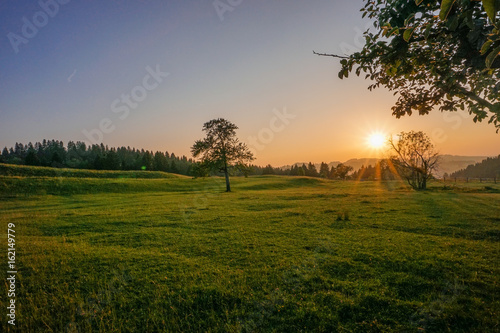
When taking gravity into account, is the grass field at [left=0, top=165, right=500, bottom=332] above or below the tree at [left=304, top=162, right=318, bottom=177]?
below

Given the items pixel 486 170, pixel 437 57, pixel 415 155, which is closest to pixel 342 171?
pixel 415 155

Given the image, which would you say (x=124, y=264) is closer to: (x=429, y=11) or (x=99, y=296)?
(x=99, y=296)

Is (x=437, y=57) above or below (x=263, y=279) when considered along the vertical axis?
above

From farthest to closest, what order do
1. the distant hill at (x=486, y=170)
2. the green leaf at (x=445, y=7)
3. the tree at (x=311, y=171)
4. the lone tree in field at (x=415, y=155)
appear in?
the tree at (x=311, y=171) < the distant hill at (x=486, y=170) < the lone tree in field at (x=415, y=155) < the green leaf at (x=445, y=7)

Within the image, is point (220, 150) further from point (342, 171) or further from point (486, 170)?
point (486, 170)

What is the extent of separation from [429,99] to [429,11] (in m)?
2.31

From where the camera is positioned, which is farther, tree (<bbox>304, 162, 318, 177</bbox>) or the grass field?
tree (<bbox>304, 162, 318, 177</bbox>)

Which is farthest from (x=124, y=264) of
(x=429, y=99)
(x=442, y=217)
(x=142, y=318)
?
(x=442, y=217)

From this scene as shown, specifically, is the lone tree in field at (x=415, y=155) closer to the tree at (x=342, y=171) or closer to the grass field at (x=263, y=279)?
the grass field at (x=263, y=279)

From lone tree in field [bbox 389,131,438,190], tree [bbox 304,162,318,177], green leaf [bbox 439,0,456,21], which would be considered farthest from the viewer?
tree [bbox 304,162,318,177]

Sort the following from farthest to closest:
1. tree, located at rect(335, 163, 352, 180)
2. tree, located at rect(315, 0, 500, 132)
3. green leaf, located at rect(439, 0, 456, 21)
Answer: tree, located at rect(335, 163, 352, 180)
tree, located at rect(315, 0, 500, 132)
green leaf, located at rect(439, 0, 456, 21)

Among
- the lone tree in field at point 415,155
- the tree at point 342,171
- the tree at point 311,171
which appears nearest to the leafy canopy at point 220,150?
the lone tree in field at point 415,155

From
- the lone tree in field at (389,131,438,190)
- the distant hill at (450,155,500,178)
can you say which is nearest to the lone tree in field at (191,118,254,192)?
the lone tree in field at (389,131,438,190)

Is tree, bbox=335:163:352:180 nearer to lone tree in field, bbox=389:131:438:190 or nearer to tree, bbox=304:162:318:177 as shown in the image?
tree, bbox=304:162:318:177
